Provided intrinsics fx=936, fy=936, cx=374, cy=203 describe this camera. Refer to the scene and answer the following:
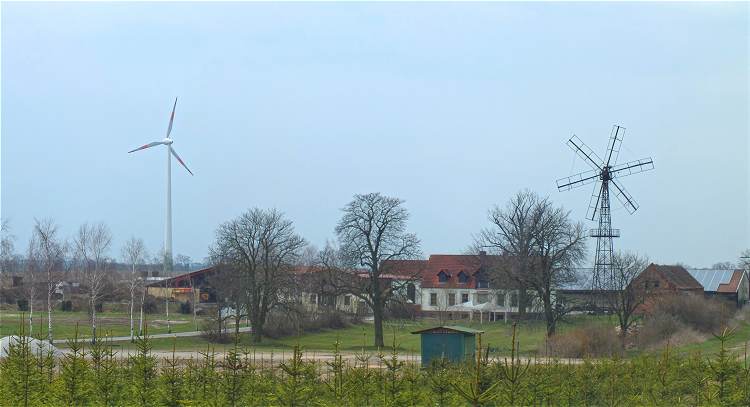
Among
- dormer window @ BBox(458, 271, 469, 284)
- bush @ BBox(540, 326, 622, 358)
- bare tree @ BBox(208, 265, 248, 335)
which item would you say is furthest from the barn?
bare tree @ BBox(208, 265, 248, 335)

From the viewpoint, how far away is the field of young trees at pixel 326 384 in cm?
2003

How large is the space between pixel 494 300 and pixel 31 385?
211 feet

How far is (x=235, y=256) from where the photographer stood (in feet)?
210

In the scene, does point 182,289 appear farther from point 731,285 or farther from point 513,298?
point 731,285

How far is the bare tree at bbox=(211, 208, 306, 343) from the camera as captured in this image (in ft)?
204

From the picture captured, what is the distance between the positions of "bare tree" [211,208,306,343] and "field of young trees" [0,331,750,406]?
3385 centimetres

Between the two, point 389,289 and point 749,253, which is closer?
point 389,289

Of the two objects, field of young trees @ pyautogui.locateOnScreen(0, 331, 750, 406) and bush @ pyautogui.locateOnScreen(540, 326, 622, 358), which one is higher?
field of young trees @ pyautogui.locateOnScreen(0, 331, 750, 406)

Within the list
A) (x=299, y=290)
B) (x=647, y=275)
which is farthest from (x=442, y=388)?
(x=647, y=275)

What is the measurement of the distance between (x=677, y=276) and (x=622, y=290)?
23.8 m

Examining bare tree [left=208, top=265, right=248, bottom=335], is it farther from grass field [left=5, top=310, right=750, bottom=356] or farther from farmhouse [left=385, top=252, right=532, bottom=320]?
farmhouse [left=385, top=252, right=532, bottom=320]

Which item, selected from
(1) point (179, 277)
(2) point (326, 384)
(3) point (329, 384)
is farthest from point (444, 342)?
(1) point (179, 277)

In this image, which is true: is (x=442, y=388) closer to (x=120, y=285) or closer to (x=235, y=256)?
(x=235, y=256)

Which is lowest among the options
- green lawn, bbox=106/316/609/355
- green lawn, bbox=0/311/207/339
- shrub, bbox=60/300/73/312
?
green lawn, bbox=106/316/609/355
